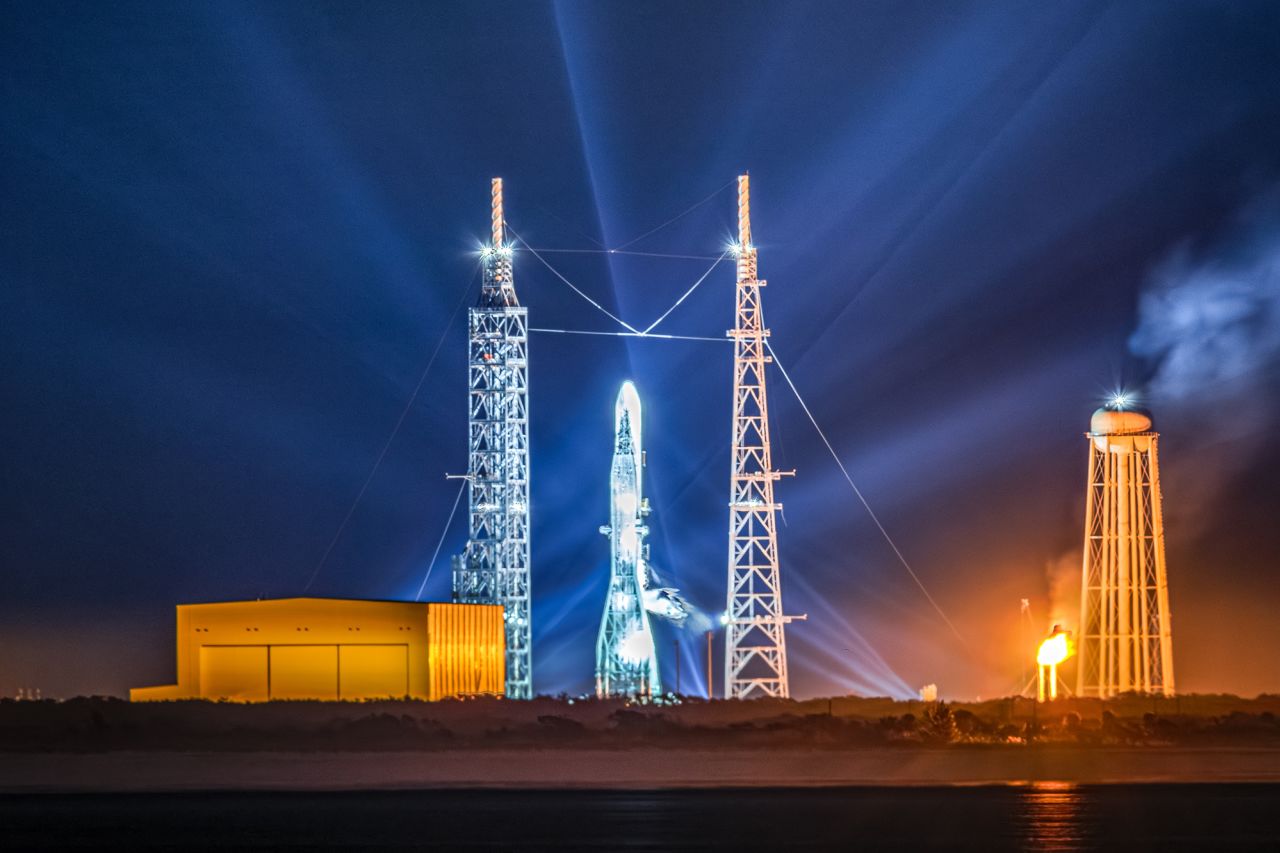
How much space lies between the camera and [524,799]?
42375mm

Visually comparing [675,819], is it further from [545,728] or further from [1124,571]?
[1124,571]

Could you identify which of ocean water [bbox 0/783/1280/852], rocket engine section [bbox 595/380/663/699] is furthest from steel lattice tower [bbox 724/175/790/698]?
ocean water [bbox 0/783/1280/852]

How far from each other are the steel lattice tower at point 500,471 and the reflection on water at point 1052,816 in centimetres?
2827

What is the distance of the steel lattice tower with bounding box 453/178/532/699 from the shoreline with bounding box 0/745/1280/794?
19.3 m

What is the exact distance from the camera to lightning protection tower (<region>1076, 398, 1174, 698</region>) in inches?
2505

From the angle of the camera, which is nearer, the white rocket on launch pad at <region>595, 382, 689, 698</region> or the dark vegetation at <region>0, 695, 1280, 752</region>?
the dark vegetation at <region>0, 695, 1280, 752</region>

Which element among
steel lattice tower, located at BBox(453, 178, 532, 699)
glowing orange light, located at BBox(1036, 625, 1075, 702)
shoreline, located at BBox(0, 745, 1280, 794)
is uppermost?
steel lattice tower, located at BBox(453, 178, 532, 699)

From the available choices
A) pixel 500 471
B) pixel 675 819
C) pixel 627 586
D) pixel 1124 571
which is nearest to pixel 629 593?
pixel 627 586

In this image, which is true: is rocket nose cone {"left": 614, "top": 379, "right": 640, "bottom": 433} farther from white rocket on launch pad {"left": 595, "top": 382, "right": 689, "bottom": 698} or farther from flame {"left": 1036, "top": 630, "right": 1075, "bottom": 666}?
A: flame {"left": 1036, "top": 630, "right": 1075, "bottom": 666}

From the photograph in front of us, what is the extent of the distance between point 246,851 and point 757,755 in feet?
56.3

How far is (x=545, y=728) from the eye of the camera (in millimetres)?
51875

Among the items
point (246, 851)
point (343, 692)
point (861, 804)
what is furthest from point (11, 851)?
point (343, 692)

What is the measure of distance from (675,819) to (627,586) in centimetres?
3195

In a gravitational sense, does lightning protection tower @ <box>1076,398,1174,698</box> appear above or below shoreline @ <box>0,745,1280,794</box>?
Result: above
